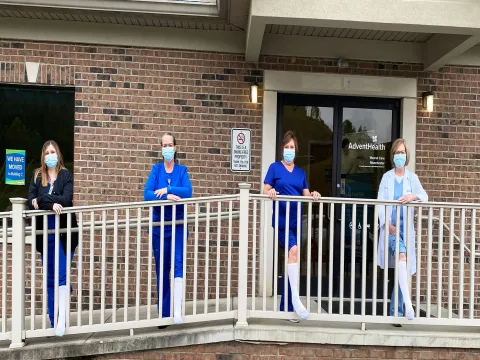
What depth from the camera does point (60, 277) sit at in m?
4.04

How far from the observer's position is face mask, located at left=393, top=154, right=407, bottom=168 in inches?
169

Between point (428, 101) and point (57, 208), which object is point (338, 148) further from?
point (57, 208)

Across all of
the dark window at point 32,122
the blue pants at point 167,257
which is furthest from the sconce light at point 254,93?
the dark window at point 32,122

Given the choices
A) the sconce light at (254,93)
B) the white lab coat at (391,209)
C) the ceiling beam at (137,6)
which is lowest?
the white lab coat at (391,209)

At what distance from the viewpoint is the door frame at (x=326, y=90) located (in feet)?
18.4

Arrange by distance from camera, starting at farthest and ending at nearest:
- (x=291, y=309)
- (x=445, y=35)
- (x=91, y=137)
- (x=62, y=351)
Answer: (x=91, y=137) < (x=445, y=35) < (x=291, y=309) < (x=62, y=351)

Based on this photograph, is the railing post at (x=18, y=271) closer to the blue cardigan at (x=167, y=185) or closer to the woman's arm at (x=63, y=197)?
the woman's arm at (x=63, y=197)

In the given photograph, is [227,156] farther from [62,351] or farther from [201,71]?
[62,351]

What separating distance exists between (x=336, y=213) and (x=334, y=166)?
2.01 ft

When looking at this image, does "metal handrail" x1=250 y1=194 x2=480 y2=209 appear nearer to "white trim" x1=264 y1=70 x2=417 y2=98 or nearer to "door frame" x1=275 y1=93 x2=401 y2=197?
"door frame" x1=275 y1=93 x2=401 y2=197

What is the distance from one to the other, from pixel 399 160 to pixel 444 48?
1791mm

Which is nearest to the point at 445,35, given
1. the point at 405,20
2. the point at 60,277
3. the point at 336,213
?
the point at 405,20

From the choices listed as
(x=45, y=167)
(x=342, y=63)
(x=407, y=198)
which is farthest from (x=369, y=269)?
(x=45, y=167)

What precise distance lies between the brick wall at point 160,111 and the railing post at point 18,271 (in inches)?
58.5
